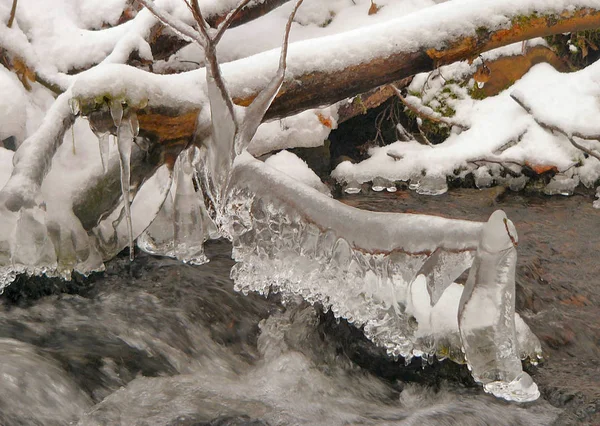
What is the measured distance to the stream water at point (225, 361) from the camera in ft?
8.07

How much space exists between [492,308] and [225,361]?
4.42 ft

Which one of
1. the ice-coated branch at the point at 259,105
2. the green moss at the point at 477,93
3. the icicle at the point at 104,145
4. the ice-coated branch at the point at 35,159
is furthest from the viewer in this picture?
the green moss at the point at 477,93

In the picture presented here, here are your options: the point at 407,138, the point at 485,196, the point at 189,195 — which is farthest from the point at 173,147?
the point at 407,138

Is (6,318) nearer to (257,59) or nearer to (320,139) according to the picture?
(257,59)

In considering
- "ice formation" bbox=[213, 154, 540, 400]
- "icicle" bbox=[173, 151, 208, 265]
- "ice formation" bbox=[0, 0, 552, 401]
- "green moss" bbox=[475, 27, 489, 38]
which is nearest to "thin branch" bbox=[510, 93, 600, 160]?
"green moss" bbox=[475, 27, 489, 38]

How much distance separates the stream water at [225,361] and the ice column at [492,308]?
0.49 m

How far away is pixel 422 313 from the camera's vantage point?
2.35 meters

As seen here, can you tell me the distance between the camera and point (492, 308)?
1.97 meters

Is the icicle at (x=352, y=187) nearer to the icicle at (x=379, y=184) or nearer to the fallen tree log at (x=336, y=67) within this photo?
the icicle at (x=379, y=184)

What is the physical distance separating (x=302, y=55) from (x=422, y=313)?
142 centimetres

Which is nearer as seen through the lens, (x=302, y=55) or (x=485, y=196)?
(x=302, y=55)

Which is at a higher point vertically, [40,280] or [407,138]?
[40,280]

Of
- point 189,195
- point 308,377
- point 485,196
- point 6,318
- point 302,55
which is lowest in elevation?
point 485,196

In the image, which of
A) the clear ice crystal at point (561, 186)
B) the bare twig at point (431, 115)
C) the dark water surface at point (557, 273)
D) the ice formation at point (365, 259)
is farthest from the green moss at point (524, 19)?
the clear ice crystal at point (561, 186)
